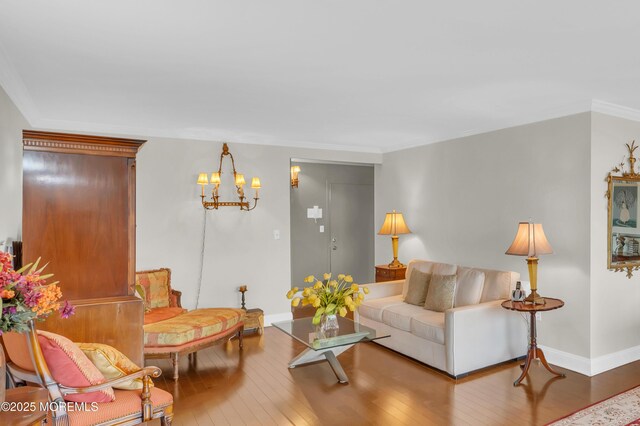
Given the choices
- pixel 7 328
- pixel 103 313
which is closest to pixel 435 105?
pixel 103 313

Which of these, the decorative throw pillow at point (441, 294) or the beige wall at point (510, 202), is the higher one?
the beige wall at point (510, 202)

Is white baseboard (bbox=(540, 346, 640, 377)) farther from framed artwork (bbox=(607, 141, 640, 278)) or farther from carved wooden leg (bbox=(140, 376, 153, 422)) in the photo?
carved wooden leg (bbox=(140, 376, 153, 422))

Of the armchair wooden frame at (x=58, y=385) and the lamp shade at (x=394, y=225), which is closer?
the armchair wooden frame at (x=58, y=385)

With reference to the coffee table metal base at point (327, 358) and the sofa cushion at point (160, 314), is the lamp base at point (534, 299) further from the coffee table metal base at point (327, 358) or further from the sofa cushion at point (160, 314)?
the sofa cushion at point (160, 314)

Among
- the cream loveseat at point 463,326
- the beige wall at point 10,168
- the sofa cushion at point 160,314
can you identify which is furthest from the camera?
the sofa cushion at point 160,314

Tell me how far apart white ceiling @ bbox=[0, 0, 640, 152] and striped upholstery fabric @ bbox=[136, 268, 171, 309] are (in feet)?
5.19

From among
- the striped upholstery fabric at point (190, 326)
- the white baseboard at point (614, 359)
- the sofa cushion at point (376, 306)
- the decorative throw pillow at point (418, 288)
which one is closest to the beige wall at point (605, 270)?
the white baseboard at point (614, 359)

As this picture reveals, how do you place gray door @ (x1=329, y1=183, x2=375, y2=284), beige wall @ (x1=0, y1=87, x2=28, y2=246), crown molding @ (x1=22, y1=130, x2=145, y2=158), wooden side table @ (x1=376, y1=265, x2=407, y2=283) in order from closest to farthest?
1. crown molding @ (x1=22, y1=130, x2=145, y2=158)
2. beige wall @ (x1=0, y1=87, x2=28, y2=246)
3. wooden side table @ (x1=376, y1=265, x2=407, y2=283)
4. gray door @ (x1=329, y1=183, x2=375, y2=284)

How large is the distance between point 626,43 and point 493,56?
2.27ft

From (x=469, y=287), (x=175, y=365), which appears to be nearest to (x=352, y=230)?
(x=469, y=287)

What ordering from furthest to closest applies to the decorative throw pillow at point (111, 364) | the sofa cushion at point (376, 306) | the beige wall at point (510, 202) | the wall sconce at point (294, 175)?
the wall sconce at point (294, 175), the sofa cushion at point (376, 306), the beige wall at point (510, 202), the decorative throw pillow at point (111, 364)

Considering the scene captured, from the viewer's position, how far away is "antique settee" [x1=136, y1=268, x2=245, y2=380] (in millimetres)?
3781

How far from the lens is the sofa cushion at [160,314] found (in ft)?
13.7

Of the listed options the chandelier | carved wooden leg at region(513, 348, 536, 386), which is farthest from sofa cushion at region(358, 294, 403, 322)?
the chandelier
